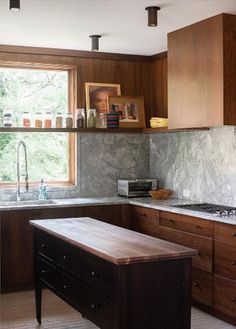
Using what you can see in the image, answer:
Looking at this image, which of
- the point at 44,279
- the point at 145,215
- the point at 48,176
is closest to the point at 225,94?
the point at 145,215

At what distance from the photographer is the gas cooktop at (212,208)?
4.50 meters

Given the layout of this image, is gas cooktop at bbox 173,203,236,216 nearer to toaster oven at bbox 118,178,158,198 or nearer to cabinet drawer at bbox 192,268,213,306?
cabinet drawer at bbox 192,268,213,306

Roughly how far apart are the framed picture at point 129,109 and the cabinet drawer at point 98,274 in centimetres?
290

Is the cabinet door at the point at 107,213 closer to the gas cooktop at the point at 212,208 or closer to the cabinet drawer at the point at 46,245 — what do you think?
the gas cooktop at the point at 212,208

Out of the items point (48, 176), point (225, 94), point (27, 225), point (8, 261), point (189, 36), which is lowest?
point (8, 261)

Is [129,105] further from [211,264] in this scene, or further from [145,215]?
[211,264]

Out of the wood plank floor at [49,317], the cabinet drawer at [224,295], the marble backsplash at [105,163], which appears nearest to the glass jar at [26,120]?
the marble backsplash at [105,163]

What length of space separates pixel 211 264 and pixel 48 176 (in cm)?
232

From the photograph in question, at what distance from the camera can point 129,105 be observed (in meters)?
6.18

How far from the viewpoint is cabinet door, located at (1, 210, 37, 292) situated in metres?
5.17

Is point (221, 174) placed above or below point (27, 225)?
above

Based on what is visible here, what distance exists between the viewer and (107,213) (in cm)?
557

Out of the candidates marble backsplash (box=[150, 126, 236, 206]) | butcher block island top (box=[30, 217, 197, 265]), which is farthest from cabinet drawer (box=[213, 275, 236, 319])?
butcher block island top (box=[30, 217, 197, 265])

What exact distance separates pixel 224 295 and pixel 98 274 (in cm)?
150
